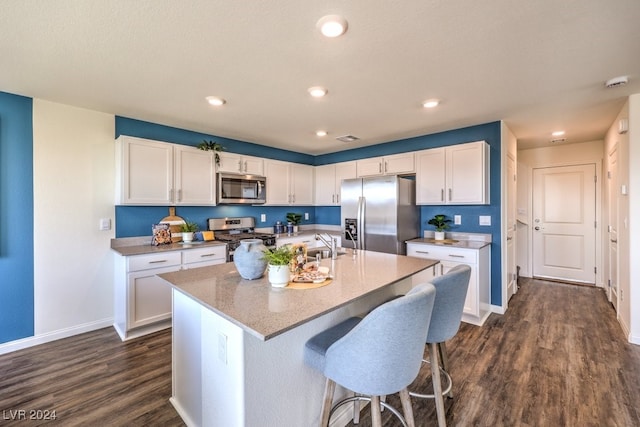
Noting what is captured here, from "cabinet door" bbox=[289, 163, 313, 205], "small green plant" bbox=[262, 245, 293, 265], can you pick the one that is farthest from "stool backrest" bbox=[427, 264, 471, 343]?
"cabinet door" bbox=[289, 163, 313, 205]

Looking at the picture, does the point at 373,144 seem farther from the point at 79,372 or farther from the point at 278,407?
the point at 79,372

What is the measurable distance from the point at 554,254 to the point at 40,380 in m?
7.00

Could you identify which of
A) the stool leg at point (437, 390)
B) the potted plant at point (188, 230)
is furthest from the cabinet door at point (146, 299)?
the stool leg at point (437, 390)

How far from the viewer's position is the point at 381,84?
96.5 inches

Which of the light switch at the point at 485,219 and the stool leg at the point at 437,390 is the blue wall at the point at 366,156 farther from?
the stool leg at the point at 437,390

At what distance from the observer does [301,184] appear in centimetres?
509

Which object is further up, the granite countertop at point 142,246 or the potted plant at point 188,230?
the potted plant at point 188,230

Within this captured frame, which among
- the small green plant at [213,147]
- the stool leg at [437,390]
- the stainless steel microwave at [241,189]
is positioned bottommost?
the stool leg at [437,390]

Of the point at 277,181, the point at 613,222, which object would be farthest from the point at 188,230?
the point at 613,222

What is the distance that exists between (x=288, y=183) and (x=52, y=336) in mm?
3415

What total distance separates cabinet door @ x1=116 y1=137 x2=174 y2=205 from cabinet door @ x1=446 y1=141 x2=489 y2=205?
3510mm

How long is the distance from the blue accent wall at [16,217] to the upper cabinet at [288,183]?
8.68 feet

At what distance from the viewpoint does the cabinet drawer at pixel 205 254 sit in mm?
3215

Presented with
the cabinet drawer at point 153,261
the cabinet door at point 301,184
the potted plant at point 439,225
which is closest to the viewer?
the cabinet drawer at point 153,261
